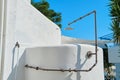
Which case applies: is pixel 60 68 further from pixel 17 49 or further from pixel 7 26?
pixel 7 26

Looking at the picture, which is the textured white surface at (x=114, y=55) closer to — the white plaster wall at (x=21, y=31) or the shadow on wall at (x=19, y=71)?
the white plaster wall at (x=21, y=31)

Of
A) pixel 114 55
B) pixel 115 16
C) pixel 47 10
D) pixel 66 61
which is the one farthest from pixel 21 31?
pixel 47 10

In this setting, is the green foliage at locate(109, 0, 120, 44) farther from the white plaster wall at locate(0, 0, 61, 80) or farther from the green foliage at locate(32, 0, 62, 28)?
the green foliage at locate(32, 0, 62, 28)

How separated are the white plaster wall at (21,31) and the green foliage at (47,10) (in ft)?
49.5

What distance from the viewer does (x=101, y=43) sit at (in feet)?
59.9

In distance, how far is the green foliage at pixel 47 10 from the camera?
892 inches

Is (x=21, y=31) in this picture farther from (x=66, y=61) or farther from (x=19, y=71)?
(x=66, y=61)

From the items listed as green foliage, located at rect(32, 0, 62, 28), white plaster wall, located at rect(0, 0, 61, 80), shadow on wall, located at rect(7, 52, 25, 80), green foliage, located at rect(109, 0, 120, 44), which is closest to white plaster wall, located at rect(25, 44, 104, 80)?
shadow on wall, located at rect(7, 52, 25, 80)

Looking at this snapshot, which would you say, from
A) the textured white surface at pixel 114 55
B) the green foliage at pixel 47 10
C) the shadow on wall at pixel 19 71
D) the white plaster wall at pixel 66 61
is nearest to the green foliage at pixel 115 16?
Answer: the white plaster wall at pixel 66 61

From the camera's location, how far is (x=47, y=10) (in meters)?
23.1

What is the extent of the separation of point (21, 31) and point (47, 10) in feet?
56.0

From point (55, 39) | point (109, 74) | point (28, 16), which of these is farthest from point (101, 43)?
point (28, 16)

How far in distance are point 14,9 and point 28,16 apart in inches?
31.4

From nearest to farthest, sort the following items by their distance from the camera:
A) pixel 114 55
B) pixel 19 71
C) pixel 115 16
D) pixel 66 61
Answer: pixel 66 61 < pixel 19 71 < pixel 115 16 < pixel 114 55
